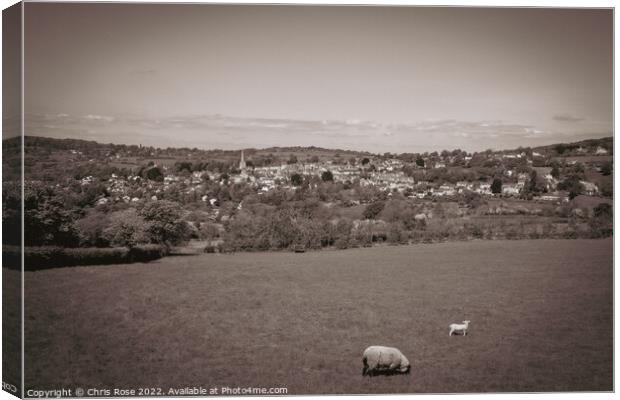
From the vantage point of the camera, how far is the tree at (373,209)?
1112 centimetres

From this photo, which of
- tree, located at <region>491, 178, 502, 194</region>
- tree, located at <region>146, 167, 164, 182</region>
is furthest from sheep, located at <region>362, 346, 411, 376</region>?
tree, located at <region>146, 167, 164, 182</region>

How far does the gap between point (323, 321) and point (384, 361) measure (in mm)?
1214

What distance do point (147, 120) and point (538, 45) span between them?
6.73 metres

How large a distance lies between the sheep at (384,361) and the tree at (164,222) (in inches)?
146

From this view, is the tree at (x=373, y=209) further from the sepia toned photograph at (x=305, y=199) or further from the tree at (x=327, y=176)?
the tree at (x=327, y=176)

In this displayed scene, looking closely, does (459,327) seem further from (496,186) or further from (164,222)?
(164,222)

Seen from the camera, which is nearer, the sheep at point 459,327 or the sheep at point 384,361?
the sheep at point 384,361

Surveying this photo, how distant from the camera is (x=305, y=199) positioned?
10.9 metres

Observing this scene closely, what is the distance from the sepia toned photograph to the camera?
9789 millimetres

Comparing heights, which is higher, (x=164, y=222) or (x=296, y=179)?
(x=296, y=179)

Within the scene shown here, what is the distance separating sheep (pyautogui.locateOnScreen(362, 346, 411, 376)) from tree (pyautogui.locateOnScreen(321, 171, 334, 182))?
9.94 feet

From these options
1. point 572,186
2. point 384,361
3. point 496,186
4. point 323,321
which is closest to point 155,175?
point 323,321

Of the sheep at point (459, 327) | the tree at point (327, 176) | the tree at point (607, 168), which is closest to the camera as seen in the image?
the sheep at point (459, 327)

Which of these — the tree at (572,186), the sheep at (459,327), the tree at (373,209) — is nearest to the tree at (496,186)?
the tree at (572,186)
